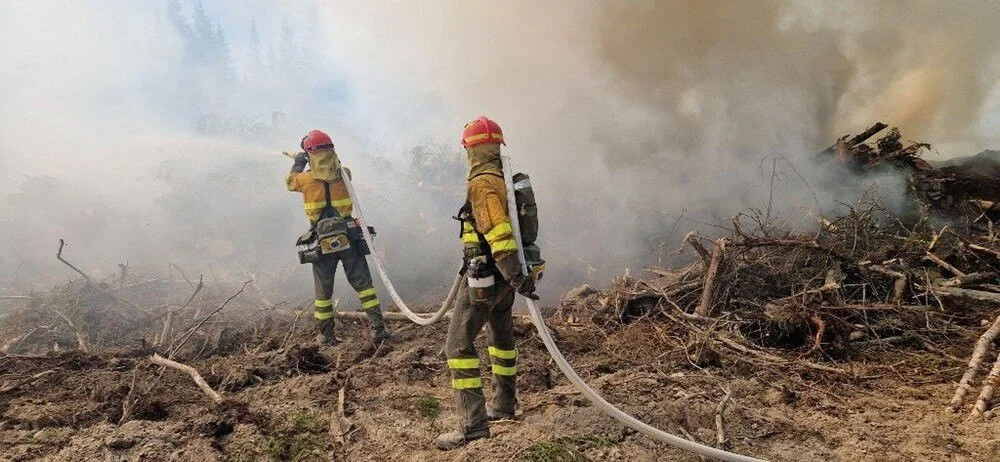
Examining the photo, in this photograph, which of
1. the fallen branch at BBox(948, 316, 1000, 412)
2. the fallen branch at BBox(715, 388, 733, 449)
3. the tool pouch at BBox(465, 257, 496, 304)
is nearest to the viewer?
the fallen branch at BBox(715, 388, 733, 449)

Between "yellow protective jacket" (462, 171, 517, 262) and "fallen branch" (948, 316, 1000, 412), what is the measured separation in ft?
9.10

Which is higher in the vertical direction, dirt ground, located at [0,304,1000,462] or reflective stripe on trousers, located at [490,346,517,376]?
reflective stripe on trousers, located at [490,346,517,376]

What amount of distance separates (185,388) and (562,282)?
222 inches

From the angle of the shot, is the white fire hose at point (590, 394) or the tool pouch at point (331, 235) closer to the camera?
the white fire hose at point (590, 394)

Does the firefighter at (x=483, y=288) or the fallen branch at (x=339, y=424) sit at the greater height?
the firefighter at (x=483, y=288)

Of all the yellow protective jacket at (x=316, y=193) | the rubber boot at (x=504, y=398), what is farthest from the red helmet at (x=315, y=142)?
the rubber boot at (x=504, y=398)

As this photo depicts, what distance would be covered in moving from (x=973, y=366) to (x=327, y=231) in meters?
5.08

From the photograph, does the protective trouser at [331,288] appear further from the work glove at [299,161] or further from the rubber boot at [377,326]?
the work glove at [299,161]

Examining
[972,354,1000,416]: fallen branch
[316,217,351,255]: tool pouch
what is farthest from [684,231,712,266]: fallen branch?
[316,217,351,255]: tool pouch

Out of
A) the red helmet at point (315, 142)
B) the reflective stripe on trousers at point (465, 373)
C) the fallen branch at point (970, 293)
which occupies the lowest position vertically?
the reflective stripe on trousers at point (465, 373)

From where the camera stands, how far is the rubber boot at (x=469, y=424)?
3.10 m

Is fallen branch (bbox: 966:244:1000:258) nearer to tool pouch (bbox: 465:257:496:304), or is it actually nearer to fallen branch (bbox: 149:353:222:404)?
tool pouch (bbox: 465:257:496:304)

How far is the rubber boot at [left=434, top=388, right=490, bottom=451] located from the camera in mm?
3104

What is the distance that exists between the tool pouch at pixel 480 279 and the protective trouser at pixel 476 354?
0.9 inches
